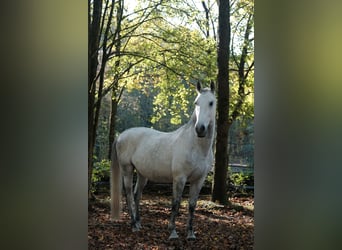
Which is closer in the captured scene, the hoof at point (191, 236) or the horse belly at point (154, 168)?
the hoof at point (191, 236)

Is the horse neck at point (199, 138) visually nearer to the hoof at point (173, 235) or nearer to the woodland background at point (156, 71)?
the woodland background at point (156, 71)

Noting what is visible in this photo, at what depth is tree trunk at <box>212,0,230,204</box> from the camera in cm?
217

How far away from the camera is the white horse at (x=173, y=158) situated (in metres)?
2.17

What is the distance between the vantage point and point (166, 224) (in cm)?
217

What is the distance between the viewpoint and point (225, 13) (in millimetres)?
2168

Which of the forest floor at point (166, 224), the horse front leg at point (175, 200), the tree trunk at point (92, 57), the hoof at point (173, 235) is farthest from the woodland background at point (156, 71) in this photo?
the hoof at point (173, 235)

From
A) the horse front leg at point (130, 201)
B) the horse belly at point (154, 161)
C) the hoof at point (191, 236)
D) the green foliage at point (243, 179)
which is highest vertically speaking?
the horse belly at point (154, 161)

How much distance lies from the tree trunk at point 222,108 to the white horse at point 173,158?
0.04 meters

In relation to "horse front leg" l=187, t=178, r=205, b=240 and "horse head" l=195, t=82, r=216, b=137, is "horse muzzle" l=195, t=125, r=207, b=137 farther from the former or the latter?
"horse front leg" l=187, t=178, r=205, b=240

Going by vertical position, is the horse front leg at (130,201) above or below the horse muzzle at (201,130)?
below
